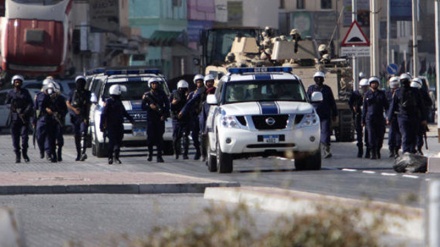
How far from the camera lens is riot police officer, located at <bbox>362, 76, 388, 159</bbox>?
93.6 ft

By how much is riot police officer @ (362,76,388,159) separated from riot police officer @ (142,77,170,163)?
4001 mm

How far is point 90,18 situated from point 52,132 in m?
34.9

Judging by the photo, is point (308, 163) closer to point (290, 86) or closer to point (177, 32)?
point (290, 86)

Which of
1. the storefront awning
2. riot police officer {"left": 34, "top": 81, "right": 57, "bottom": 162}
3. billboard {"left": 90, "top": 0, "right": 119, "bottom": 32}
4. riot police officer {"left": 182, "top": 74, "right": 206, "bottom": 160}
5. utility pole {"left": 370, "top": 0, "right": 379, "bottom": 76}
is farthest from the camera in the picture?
the storefront awning

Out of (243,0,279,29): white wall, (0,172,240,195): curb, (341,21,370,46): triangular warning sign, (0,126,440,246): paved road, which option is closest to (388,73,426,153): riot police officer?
(0,126,440,246): paved road

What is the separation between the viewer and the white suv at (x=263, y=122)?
23.8 metres

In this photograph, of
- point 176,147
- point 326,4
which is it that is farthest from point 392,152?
point 326,4

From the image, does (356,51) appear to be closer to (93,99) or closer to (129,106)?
(129,106)

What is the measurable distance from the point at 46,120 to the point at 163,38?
183 feet

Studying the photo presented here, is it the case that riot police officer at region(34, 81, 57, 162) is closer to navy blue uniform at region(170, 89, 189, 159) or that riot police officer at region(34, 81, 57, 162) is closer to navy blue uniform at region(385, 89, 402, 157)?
navy blue uniform at region(170, 89, 189, 159)

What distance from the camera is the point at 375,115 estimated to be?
2850 cm

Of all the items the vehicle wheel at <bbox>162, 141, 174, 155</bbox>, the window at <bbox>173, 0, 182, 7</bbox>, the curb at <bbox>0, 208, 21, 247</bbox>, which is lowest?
the vehicle wheel at <bbox>162, 141, 174, 155</bbox>

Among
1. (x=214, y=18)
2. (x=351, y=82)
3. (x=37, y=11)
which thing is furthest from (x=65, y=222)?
(x=214, y=18)

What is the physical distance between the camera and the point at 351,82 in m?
38.6
